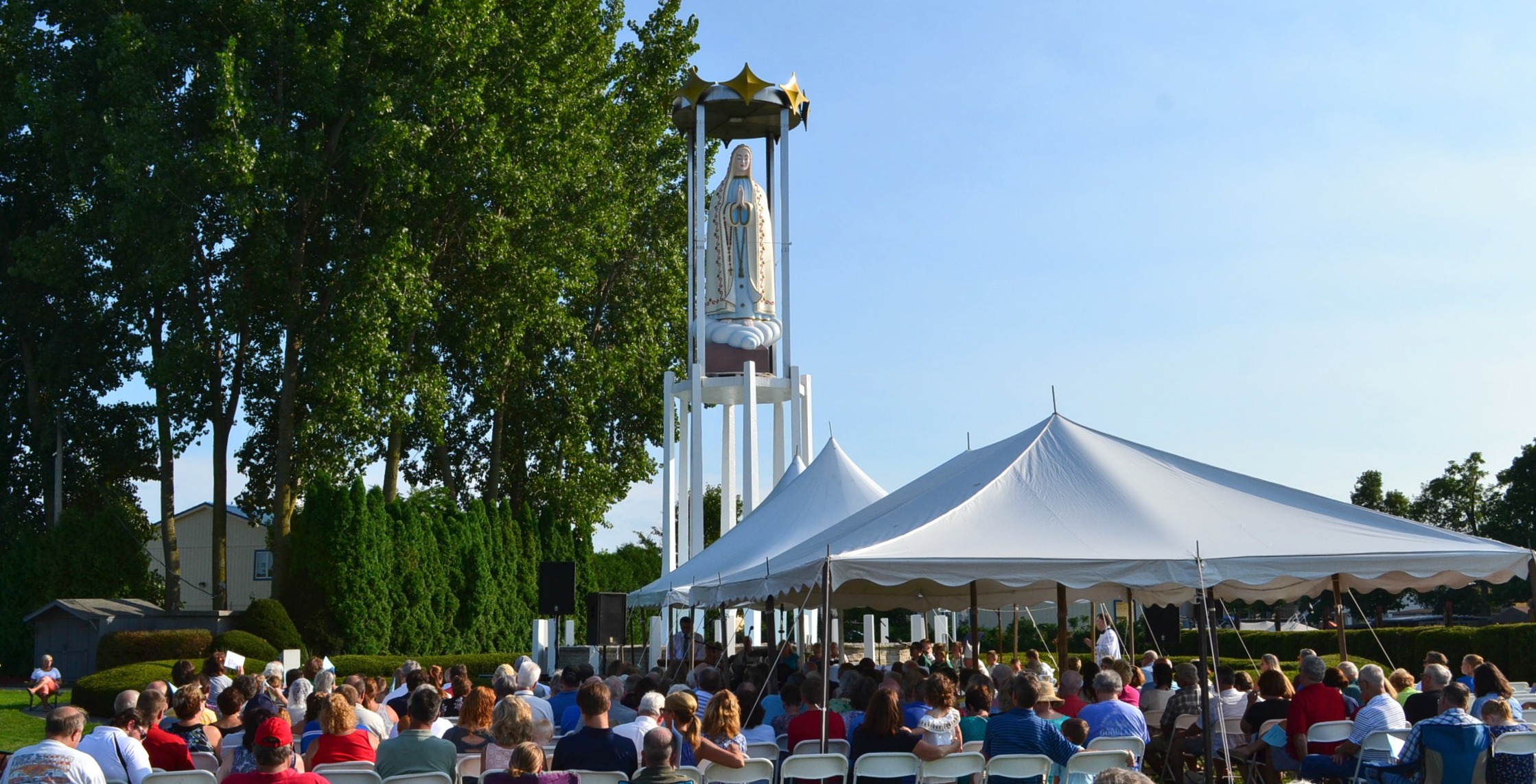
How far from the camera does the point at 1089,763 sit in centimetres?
717

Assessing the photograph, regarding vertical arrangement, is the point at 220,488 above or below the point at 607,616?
above

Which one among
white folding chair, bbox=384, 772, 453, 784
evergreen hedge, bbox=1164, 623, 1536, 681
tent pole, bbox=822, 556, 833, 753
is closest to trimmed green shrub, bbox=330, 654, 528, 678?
evergreen hedge, bbox=1164, 623, 1536, 681

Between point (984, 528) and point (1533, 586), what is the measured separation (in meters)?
3.22

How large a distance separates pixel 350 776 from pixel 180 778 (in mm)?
785

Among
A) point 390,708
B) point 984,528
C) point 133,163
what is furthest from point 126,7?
point 984,528

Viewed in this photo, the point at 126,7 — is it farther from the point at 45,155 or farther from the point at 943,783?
Answer: the point at 943,783

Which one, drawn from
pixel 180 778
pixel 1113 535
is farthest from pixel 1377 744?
pixel 180 778

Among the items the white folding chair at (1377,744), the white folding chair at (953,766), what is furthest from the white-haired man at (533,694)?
the white folding chair at (1377,744)

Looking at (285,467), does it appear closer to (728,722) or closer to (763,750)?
(763,750)

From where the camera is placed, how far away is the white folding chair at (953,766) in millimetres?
7219

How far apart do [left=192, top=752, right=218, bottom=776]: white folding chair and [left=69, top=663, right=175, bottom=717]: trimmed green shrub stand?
12401mm

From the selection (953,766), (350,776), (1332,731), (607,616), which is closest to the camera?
(350,776)

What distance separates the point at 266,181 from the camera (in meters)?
23.4

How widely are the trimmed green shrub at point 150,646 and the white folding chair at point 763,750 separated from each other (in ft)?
60.5
